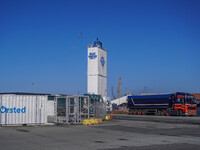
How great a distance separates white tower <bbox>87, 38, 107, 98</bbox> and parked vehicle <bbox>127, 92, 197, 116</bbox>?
1908 inches

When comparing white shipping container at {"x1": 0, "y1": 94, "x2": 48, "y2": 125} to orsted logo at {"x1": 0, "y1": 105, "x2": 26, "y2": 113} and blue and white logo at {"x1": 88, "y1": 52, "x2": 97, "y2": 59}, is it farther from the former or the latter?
blue and white logo at {"x1": 88, "y1": 52, "x2": 97, "y2": 59}

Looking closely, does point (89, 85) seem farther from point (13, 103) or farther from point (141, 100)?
point (13, 103)

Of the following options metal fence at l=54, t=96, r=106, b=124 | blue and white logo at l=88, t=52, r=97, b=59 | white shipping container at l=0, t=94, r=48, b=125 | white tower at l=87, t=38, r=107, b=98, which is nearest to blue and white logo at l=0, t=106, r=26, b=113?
white shipping container at l=0, t=94, r=48, b=125

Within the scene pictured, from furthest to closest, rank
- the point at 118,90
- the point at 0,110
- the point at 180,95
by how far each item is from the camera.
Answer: the point at 118,90 → the point at 180,95 → the point at 0,110

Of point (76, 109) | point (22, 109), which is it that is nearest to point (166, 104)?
point (76, 109)

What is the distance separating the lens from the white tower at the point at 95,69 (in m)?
105

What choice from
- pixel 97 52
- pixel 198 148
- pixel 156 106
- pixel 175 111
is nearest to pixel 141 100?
pixel 156 106

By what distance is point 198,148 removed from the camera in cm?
1311

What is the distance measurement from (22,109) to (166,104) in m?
31.8

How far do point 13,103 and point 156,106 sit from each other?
109ft

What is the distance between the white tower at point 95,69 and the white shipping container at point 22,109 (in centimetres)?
7790

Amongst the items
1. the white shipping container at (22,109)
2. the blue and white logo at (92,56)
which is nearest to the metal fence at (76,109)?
the white shipping container at (22,109)

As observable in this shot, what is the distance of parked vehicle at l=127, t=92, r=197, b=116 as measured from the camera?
4922 cm

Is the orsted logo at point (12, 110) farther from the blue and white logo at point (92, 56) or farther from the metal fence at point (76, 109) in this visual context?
the blue and white logo at point (92, 56)
